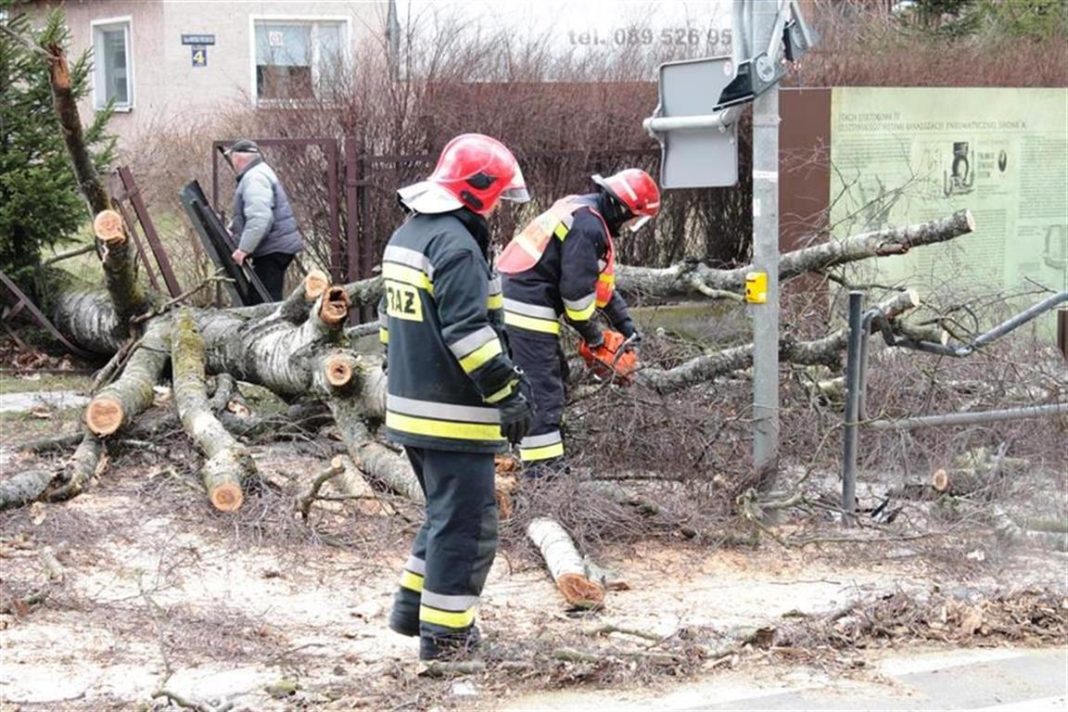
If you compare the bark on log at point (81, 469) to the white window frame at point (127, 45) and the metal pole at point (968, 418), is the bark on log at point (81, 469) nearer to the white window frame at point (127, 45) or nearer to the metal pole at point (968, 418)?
the metal pole at point (968, 418)

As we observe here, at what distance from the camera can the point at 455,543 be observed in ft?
17.4

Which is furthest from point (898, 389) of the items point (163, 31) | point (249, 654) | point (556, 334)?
point (163, 31)

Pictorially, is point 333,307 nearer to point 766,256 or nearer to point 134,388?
point 134,388

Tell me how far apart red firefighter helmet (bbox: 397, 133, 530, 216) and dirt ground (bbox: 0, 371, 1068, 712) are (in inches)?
63.2

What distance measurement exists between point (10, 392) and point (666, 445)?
550 cm

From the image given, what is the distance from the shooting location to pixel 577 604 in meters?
6.02

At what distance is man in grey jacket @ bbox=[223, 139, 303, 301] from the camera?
11055mm

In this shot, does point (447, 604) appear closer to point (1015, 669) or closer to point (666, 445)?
point (1015, 669)

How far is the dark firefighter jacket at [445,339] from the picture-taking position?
514 centimetres

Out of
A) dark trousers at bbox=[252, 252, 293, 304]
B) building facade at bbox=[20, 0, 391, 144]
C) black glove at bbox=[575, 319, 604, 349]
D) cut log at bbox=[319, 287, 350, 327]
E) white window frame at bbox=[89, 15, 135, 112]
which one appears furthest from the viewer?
white window frame at bbox=[89, 15, 135, 112]

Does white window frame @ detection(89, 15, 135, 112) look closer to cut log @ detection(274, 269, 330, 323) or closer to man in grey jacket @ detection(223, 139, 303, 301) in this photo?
man in grey jacket @ detection(223, 139, 303, 301)

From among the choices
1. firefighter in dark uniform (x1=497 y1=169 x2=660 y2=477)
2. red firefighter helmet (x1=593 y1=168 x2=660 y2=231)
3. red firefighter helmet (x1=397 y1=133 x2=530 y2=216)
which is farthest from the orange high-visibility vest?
red firefighter helmet (x1=397 y1=133 x2=530 y2=216)

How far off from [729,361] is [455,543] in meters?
2.93

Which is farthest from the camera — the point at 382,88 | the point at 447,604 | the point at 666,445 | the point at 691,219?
the point at 691,219
